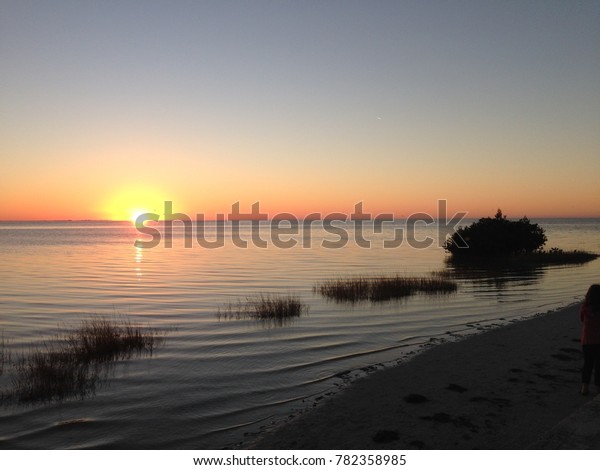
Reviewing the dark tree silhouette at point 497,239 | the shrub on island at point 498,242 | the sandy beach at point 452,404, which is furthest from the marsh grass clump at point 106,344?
the dark tree silhouette at point 497,239

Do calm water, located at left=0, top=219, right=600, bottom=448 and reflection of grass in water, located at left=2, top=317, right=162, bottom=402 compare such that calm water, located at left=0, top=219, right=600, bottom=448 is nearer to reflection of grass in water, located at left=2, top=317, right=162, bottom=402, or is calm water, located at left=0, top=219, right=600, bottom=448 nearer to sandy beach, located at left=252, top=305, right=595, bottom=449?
reflection of grass in water, located at left=2, top=317, right=162, bottom=402

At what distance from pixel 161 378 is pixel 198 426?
3.81 m

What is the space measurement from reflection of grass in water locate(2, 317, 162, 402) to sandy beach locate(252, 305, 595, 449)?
5909 millimetres

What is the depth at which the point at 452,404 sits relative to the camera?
10656 millimetres

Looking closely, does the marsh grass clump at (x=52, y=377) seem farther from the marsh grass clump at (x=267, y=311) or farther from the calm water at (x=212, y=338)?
the marsh grass clump at (x=267, y=311)

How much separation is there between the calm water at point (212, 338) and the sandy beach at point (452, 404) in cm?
132

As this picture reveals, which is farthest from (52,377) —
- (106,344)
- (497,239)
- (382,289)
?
(497,239)

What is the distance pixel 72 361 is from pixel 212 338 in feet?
17.1

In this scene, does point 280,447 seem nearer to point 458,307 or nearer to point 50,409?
point 50,409

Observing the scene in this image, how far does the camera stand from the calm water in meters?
10.8

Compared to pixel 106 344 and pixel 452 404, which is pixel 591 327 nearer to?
pixel 452 404

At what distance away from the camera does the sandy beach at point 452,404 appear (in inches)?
354

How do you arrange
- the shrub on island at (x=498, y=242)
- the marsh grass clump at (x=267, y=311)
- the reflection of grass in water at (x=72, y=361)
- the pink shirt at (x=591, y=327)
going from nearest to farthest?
the pink shirt at (x=591, y=327)
the reflection of grass in water at (x=72, y=361)
the marsh grass clump at (x=267, y=311)
the shrub on island at (x=498, y=242)

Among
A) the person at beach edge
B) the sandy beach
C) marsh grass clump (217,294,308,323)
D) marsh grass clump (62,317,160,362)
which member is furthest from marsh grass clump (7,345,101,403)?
the person at beach edge
